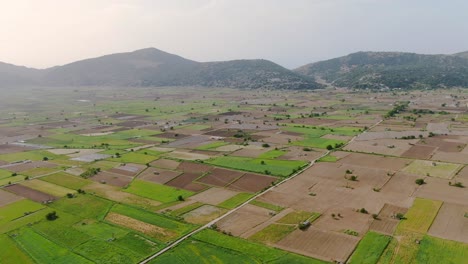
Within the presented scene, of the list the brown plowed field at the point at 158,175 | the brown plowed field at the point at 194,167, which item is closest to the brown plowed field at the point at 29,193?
the brown plowed field at the point at 158,175

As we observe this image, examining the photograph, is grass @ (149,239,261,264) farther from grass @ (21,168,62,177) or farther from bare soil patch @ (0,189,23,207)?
grass @ (21,168,62,177)

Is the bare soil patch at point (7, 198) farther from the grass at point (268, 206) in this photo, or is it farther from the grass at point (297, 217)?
the grass at point (297, 217)

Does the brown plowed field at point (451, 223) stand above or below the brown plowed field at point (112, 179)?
below

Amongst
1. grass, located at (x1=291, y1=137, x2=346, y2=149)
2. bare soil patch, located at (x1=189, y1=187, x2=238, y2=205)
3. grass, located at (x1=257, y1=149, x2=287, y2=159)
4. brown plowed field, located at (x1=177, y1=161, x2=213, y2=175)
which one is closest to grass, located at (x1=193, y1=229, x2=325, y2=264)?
bare soil patch, located at (x1=189, y1=187, x2=238, y2=205)

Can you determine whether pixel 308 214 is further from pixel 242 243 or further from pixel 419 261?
pixel 419 261

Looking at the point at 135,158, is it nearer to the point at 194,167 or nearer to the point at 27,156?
the point at 194,167

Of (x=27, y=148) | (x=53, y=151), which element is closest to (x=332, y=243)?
(x=53, y=151)
